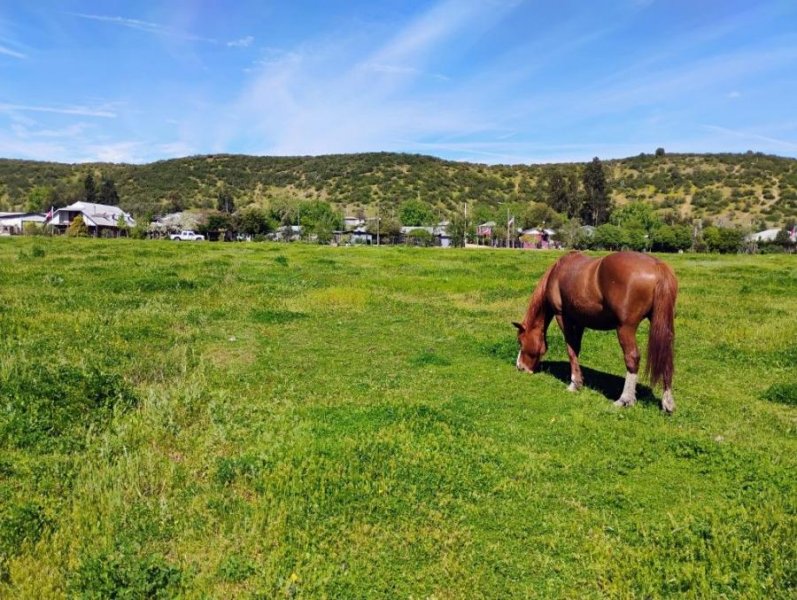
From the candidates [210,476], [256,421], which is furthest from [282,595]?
[256,421]

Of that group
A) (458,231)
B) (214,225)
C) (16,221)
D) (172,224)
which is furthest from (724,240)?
(16,221)

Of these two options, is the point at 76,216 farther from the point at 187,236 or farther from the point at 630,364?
the point at 630,364

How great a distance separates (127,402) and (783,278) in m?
32.4

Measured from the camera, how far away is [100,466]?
20.0ft

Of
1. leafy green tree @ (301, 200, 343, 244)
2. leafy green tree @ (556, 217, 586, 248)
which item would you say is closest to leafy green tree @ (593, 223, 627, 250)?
leafy green tree @ (556, 217, 586, 248)

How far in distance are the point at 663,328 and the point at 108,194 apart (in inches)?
4905

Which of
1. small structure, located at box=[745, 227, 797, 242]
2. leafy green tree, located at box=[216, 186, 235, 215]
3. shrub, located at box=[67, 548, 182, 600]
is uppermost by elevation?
leafy green tree, located at box=[216, 186, 235, 215]

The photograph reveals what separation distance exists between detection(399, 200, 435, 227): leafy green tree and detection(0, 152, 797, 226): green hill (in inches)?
476

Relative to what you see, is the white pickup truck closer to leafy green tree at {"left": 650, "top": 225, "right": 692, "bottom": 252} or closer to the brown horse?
leafy green tree at {"left": 650, "top": 225, "right": 692, "bottom": 252}

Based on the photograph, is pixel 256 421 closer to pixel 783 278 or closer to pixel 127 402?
pixel 127 402

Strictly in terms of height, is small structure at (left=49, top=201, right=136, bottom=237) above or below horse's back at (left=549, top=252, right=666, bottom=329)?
above

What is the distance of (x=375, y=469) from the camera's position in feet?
20.4

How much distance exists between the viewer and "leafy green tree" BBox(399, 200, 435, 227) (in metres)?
106

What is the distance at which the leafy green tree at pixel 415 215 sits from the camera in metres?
106
